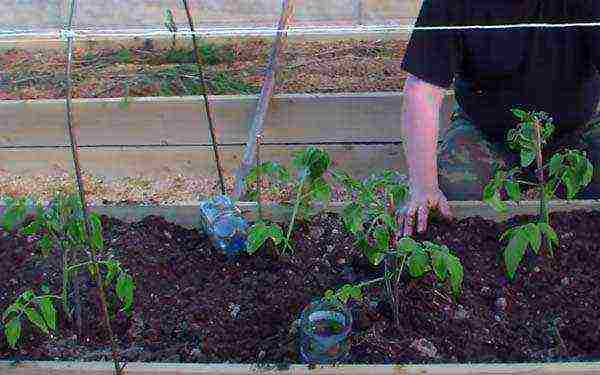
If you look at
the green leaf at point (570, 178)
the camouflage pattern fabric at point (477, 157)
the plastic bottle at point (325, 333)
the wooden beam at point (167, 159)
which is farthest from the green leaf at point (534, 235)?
the wooden beam at point (167, 159)

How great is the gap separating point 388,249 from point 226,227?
509mm

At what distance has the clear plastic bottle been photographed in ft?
6.90

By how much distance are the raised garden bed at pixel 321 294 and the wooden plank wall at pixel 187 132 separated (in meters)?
1.11

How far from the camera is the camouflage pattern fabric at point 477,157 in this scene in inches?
110

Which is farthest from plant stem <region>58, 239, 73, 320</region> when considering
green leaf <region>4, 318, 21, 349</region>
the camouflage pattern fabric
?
the camouflage pattern fabric

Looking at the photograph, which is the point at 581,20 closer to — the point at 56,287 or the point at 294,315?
the point at 294,315

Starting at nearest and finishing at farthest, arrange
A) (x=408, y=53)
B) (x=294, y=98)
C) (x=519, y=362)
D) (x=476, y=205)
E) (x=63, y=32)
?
(x=63, y=32)
(x=519, y=362)
(x=476, y=205)
(x=408, y=53)
(x=294, y=98)

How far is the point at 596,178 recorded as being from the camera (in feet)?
9.20

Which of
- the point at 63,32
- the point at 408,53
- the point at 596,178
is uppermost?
the point at 63,32

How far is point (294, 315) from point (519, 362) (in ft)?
1.81

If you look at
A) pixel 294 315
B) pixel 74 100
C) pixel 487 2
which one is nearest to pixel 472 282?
pixel 294 315

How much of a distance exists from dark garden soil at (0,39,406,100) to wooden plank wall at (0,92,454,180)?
340 millimetres

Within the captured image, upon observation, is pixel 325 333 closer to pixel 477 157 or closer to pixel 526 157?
pixel 526 157

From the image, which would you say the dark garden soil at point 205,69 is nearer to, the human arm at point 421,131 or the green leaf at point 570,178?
the human arm at point 421,131
